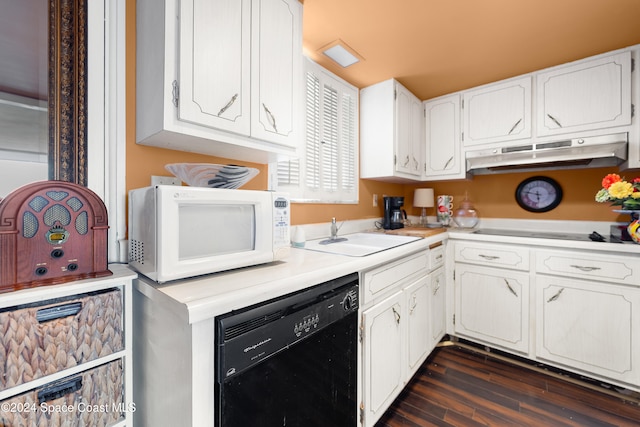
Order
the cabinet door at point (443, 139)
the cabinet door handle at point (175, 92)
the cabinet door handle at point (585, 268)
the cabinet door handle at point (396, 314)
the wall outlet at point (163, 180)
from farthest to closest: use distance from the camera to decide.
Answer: the cabinet door at point (443, 139) → the cabinet door handle at point (585, 268) → the cabinet door handle at point (396, 314) → the wall outlet at point (163, 180) → the cabinet door handle at point (175, 92)

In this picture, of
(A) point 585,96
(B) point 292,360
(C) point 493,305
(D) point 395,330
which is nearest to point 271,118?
(B) point 292,360

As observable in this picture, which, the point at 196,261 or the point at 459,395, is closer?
the point at 196,261

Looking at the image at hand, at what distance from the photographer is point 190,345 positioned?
2.16 ft

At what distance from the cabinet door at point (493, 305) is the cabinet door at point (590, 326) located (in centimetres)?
9

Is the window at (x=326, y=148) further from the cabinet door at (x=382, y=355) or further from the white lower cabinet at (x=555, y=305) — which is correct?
the white lower cabinet at (x=555, y=305)

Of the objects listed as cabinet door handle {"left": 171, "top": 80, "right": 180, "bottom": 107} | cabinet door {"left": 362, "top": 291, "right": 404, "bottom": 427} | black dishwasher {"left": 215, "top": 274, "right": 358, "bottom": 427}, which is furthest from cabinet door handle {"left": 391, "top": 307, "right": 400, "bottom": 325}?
cabinet door handle {"left": 171, "top": 80, "right": 180, "bottom": 107}

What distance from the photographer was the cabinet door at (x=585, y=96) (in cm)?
178

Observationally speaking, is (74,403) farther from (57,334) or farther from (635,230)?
(635,230)

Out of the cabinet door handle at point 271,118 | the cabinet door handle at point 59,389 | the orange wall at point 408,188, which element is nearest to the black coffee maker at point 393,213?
the orange wall at point 408,188

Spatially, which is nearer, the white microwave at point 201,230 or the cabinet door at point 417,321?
the white microwave at point 201,230

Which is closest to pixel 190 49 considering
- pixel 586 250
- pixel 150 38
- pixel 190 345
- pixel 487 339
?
pixel 150 38

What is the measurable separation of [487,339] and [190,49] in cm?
265

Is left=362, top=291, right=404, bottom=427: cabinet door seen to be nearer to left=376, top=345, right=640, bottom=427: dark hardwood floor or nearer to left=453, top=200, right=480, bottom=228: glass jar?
left=376, top=345, right=640, bottom=427: dark hardwood floor

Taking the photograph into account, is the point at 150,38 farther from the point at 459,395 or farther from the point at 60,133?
the point at 459,395
